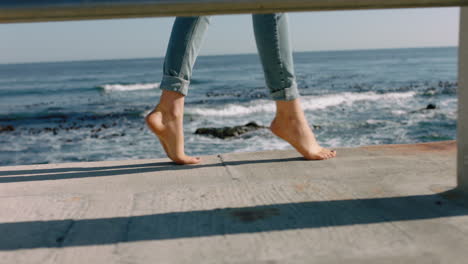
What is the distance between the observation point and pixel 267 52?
2115mm

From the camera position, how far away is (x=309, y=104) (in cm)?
1193

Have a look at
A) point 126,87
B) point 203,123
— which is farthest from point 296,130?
point 126,87

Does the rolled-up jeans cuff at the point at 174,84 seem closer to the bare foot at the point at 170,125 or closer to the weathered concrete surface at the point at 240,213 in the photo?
the bare foot at the point at 170,125

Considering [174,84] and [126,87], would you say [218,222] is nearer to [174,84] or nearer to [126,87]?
[174,84]

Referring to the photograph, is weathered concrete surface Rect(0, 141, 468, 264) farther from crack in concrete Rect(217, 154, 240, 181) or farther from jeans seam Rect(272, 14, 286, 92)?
jeans seam Rect(272, 14, 286, 92)

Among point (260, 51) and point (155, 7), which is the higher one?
point (155, 7)

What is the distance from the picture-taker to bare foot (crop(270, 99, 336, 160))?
224 centimetres

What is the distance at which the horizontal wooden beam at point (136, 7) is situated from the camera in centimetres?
101

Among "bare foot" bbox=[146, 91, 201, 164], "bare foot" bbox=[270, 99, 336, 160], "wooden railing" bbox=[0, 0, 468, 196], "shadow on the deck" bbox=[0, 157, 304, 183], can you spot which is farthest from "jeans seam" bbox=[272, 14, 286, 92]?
"wooden railing" bbox=[0, 0, 468, 196]

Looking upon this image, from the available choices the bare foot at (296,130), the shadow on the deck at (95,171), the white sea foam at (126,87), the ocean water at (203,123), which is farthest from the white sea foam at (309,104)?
the white sea foam at (126,87)

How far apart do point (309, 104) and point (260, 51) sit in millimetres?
9975

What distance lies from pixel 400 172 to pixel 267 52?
31.8 inches

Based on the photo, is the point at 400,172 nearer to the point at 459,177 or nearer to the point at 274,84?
the point at 459,177

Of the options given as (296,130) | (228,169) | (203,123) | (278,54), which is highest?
(278,54)
